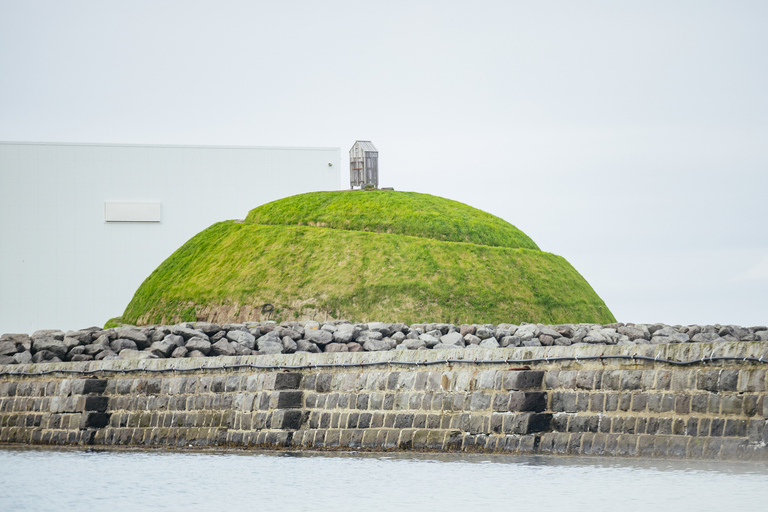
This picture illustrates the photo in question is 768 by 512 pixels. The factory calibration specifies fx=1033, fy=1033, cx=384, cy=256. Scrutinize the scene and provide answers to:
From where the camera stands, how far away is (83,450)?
53.9 ft

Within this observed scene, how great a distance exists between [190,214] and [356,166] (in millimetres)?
11818

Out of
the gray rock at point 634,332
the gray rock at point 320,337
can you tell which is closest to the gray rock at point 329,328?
the gray rock at point 320,337

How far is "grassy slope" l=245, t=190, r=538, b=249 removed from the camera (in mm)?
22359

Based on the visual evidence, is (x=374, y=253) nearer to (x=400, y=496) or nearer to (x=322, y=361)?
(x=322, y=361)

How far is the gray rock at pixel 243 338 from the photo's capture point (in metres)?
17.7

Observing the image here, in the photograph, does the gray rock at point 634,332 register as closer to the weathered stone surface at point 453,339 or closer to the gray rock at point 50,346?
the weathered stone surface at point 453,339

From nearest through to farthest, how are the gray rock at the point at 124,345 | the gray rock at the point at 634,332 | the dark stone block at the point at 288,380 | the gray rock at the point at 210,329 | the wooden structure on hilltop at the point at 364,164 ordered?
the dark stone block at the point at 288,380
the gray rock at the point at 634,332
the gray rock at the point at 210,329
the gray rock at the point at 124,345
the wooden structure on hilltop at the point at 364,164

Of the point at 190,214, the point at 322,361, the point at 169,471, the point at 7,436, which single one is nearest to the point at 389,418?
the point at 322,361

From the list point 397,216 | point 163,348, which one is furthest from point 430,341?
point 397,216

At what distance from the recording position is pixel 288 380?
14688mm

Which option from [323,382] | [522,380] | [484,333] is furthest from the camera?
[484,333]

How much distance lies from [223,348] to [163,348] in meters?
1.04

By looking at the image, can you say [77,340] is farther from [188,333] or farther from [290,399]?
[290,399]

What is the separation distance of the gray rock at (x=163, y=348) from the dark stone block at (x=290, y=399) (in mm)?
3699
